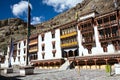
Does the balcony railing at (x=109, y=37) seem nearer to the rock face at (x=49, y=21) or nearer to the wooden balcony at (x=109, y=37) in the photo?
the wooden balcony at (x=109, y=37)

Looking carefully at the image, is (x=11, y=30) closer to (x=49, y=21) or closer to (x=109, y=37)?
(x=49, y=21)

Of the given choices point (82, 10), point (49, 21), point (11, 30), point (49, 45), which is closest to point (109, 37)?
Result: point (49, 45)

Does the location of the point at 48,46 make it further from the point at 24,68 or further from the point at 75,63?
the point at 24,68

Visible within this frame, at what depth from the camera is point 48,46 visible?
57594 mm

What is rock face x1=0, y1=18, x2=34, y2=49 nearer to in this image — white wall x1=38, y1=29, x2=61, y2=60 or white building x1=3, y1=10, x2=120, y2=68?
white wall x1=38, y1=29, x2=61, y2=60

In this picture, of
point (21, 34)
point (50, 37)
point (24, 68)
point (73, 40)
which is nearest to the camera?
point (24, 68)

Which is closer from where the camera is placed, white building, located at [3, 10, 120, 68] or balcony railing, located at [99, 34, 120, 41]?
balcony railing, located at [99, 34, 120, 41]

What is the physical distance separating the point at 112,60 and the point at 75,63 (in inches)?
420

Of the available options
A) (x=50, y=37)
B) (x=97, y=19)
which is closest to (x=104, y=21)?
(x=97, y=19)

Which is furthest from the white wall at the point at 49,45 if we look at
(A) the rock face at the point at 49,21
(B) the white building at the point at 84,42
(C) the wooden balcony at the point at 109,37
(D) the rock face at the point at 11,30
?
(D) the rock face at the point at 11,30

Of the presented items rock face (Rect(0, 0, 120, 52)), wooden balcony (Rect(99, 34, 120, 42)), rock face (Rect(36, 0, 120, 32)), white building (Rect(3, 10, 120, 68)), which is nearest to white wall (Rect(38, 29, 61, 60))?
white building (Rect(3, 10, 120, 68))

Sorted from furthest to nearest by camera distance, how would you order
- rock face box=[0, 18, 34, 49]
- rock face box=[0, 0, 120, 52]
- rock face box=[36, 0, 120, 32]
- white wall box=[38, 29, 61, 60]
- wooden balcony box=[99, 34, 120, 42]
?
rock face box=[0, 18, 34, 49] < rock face box=[0, 0, 120, 52] < rock face box=[36, 0, 120, 32] < white wall box=[38, 29, 61, 60] < wooden balcony box=[99, 34, 120, 42]

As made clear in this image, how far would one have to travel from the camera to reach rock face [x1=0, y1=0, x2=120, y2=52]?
93.3 metres

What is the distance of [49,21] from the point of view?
12681 centimetres
